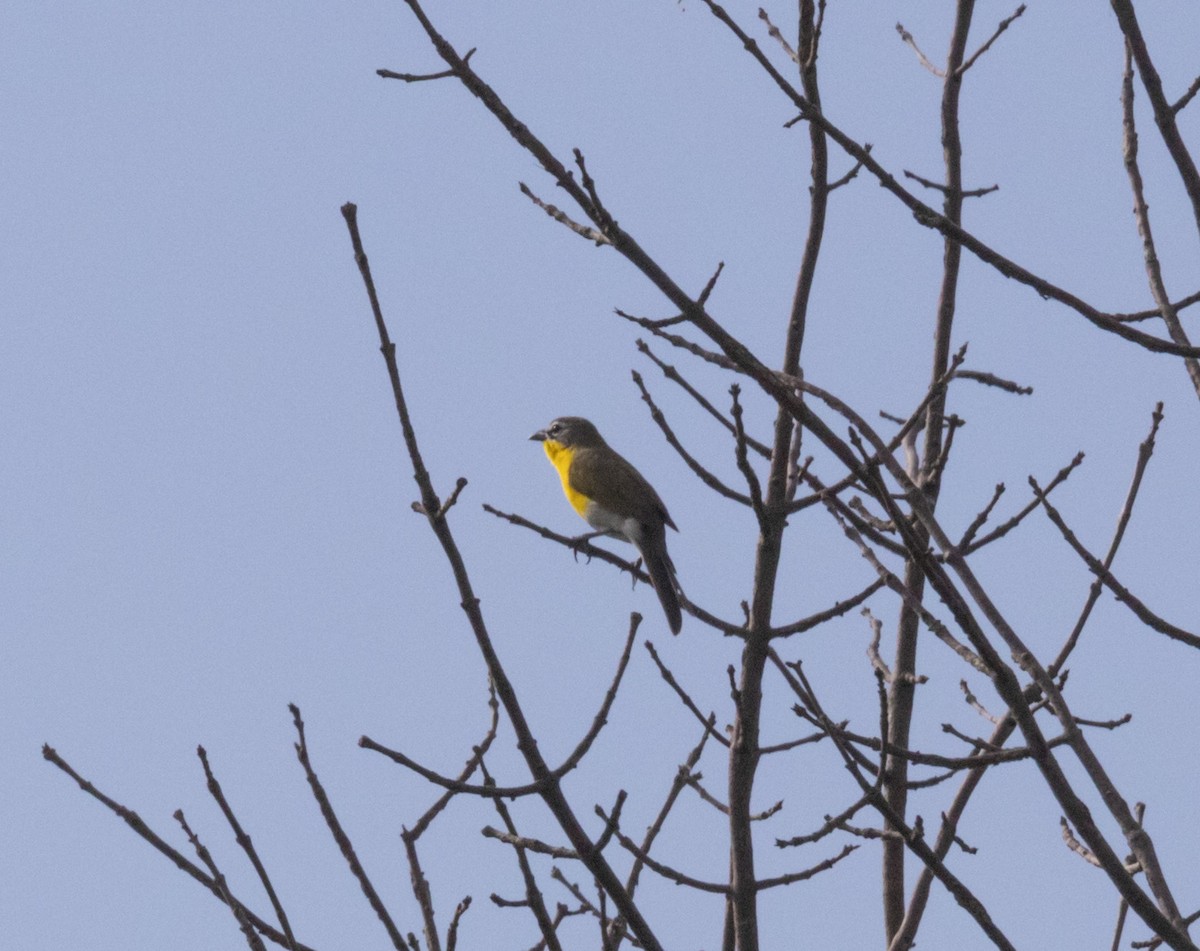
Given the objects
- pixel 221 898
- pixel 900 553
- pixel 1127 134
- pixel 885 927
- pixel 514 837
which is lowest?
pixel 221 898

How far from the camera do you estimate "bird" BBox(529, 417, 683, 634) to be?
9.12 metres

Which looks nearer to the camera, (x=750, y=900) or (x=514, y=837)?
(x=514, y=837)

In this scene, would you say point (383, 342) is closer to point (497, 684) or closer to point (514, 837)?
point (497, 684)

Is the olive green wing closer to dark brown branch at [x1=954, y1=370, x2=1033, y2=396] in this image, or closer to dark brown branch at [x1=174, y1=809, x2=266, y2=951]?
dark brown branch at [x1=954, y1=370, x2=1033, y2=396]

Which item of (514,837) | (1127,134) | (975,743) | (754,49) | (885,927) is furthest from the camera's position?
(885,927)

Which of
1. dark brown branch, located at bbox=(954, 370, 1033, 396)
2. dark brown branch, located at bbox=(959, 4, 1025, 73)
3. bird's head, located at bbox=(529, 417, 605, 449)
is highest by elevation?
bird's head, located at bbox=(529, 417, 605, 449)

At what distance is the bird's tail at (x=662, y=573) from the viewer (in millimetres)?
8811

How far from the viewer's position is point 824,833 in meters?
4.18

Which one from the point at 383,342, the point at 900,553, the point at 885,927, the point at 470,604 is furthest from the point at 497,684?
the point at 885,927

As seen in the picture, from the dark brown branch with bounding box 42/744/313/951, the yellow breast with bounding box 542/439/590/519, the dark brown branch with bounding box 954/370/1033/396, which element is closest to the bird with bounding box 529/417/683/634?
the yellow breast with bounding box 542/439/590/519

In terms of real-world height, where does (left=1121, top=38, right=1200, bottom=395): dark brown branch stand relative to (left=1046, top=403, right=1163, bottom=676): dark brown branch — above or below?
above

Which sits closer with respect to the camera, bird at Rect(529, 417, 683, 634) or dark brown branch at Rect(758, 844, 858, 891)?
dark brown branch at Rect(758, 844, 858, 891)

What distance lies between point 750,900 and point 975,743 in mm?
1066

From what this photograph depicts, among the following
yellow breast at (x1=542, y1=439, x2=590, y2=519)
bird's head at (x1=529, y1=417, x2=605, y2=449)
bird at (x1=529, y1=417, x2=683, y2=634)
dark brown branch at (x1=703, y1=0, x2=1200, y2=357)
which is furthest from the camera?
bird's head at (x1=529, y1=417, x2=605, y2=449)
